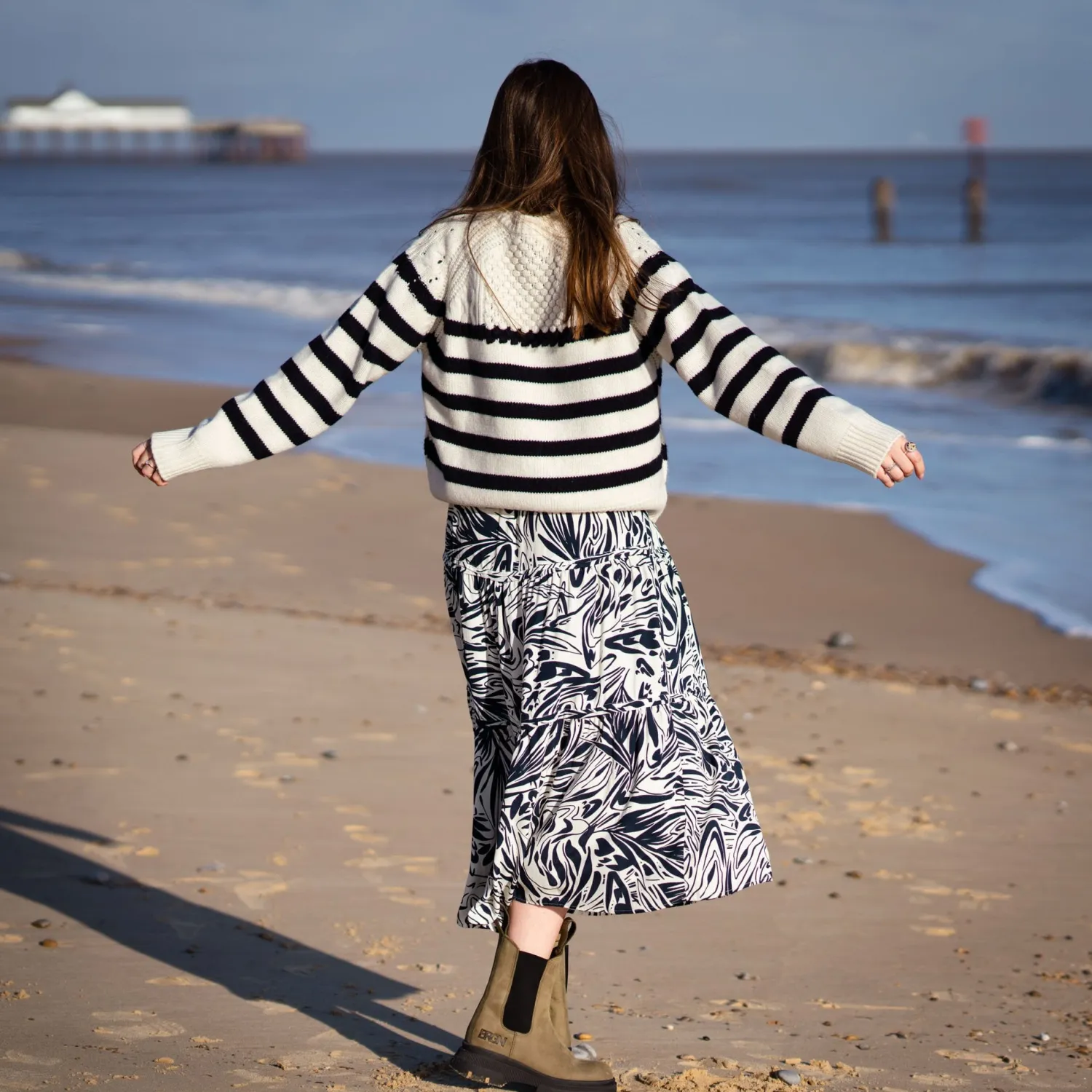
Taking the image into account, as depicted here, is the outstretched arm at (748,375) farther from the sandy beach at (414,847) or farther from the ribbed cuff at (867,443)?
the sandy beach at (414,847)

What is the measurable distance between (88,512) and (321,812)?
457 centimetres

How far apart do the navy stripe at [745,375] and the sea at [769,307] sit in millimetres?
299

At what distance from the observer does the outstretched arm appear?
2.30 m

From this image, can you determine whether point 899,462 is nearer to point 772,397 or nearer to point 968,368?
point 772,397

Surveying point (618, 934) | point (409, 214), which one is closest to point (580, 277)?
point (618, 934)

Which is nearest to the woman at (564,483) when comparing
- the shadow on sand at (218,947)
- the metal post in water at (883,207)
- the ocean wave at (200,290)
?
the shadow on sand at (218,947)

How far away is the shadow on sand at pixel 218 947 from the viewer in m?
2.82

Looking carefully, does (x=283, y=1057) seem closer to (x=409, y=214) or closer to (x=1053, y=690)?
(x=1053, y=690)

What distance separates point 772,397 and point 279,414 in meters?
0.82

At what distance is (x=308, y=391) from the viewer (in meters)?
2.47

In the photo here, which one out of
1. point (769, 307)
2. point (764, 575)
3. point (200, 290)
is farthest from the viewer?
point (200, 290)

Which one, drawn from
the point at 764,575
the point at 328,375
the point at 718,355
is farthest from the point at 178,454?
the point at 764,575

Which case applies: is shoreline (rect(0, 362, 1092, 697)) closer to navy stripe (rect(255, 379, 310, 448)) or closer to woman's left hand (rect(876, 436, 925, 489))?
woman's left hand (rect(876, 436, 925, 489))

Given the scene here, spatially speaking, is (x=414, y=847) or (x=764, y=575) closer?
(x=414, y=847)
